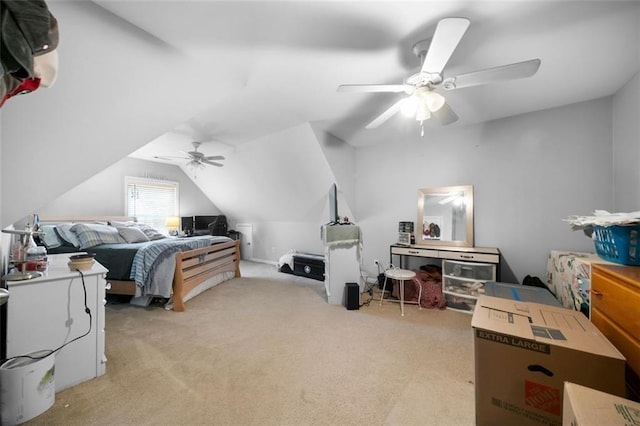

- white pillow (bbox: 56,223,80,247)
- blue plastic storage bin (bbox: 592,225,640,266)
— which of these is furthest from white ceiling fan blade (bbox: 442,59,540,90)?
white pillow (bbox: 56,223,80,247)

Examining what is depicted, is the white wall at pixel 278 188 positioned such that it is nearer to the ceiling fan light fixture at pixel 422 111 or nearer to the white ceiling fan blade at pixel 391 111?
the white ceiling fan blade at pixel 391 111

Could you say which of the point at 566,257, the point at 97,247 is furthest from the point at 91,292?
the point at 566,257

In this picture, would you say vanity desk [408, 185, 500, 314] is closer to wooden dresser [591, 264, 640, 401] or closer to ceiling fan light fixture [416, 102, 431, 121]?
wooden dresser [591, 264, 640, 401]

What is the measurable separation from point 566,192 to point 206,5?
3.80 meters

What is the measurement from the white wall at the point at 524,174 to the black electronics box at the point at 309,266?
1.64 meters

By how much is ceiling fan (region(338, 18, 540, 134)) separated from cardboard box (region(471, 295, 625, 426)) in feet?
4.51

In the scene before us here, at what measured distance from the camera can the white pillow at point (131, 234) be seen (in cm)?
354

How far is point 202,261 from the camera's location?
3389 mm

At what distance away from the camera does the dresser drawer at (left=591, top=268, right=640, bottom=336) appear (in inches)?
39.2

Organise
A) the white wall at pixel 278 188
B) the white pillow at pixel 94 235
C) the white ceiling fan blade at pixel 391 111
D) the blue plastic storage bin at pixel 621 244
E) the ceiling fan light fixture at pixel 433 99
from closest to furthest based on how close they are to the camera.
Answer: the blue plastic storage bin at pixel 621 244 → the ceiling fan light fixture at pixel 433 99 → the white ceiling fan blade at pixel 391 111 → the white pillow at pixel 94 235 → the white wall at pixel 278 188

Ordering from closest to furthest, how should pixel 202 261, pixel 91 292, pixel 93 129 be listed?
pixel 93 129
pixel 91 292
pixel 202 261

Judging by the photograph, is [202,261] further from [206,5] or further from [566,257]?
[566,257]

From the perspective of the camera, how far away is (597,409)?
2.32 ft

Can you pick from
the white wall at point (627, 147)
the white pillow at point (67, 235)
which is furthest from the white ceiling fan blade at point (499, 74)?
the white pillow at point (67, 235)
